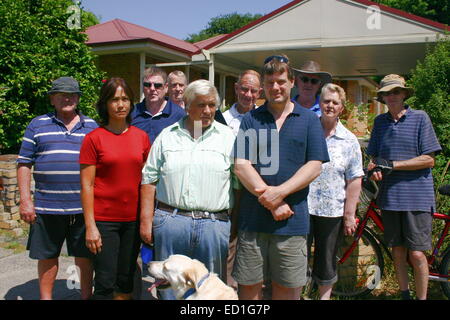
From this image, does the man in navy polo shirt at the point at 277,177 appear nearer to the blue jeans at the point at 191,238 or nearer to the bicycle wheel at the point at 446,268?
the blue jeans at the point at 191,238

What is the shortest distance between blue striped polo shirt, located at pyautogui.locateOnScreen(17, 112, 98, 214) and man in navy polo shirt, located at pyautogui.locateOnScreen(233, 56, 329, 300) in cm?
148

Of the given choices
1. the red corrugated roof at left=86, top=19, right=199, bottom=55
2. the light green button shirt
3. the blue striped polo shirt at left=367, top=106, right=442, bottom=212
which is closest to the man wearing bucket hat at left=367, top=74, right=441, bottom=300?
the blue striped polo shirt at left=367, top=106, right=442, bottom=212

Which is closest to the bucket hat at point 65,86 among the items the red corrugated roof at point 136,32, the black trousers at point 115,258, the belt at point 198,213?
the black trousers at point 115,258

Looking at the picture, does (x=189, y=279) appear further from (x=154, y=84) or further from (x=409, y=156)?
(x=409, y=156)

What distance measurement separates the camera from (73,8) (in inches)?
300

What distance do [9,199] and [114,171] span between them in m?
3.75

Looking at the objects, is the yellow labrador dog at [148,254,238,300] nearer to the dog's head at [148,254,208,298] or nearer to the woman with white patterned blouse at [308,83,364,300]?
the dog's head at [148,254,208,298]

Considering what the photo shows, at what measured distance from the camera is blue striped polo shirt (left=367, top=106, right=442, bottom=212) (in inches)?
135

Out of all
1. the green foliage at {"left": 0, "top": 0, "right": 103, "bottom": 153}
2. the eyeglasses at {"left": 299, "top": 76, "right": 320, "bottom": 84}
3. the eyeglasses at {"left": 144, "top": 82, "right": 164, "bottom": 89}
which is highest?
the green foliage at {"left": 0, "top": 0, "right": 103, "bottom": 153}

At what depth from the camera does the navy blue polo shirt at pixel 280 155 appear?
2746 mm

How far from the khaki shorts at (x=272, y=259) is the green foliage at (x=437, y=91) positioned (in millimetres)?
3697

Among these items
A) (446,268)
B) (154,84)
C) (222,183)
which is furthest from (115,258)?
(446,268)

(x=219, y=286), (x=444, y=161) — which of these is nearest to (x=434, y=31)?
(x=444, y=161)

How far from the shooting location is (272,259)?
9.25ft
